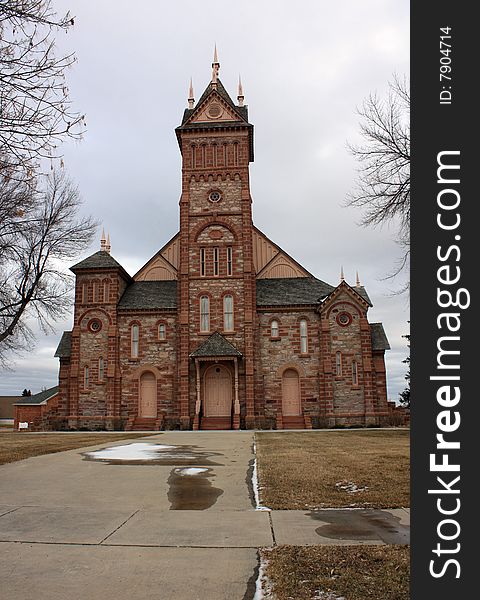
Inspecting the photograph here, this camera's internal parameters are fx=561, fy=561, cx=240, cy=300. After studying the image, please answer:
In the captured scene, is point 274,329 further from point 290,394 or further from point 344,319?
point 344,319

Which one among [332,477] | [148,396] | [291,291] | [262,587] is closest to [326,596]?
[262,587]

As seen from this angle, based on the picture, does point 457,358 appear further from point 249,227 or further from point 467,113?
point 249,227

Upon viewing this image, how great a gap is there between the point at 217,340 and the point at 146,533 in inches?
1132

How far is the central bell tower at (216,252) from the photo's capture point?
115 ft

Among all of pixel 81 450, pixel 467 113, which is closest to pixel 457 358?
pixel 467 113

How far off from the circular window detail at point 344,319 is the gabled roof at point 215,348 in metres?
6.82

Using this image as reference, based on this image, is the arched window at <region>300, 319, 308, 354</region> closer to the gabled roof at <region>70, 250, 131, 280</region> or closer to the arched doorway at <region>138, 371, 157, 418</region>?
the arched doorway at <region>138, 371, 157, 418</region>

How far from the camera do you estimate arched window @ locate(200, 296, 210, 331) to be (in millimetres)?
36219

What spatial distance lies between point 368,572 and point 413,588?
2.14 metres

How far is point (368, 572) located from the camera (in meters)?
4.89

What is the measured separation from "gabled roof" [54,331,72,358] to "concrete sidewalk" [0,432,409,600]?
28.6 metres

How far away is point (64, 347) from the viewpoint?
39750 millimetres

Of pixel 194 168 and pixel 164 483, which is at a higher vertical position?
pixel 194 168

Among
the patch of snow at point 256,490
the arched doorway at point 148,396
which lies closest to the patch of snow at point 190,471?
the patch of snow at point 256,490
